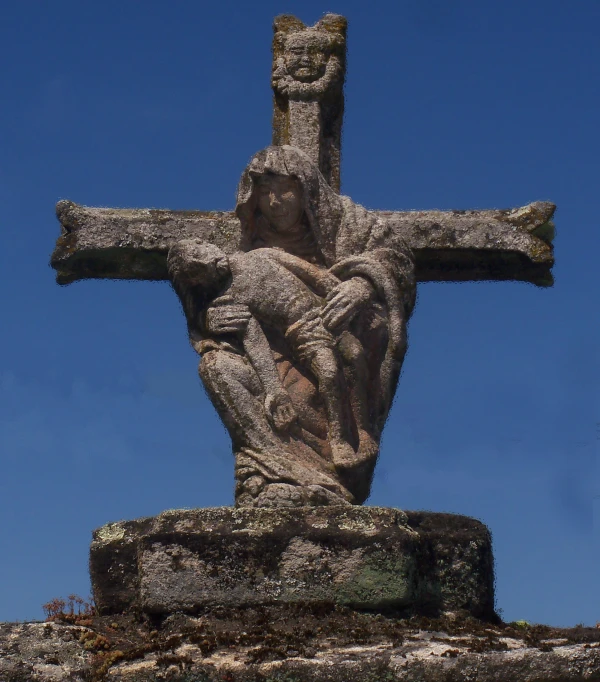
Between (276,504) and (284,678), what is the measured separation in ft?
5.19

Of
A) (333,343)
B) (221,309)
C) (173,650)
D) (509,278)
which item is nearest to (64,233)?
(221,309)

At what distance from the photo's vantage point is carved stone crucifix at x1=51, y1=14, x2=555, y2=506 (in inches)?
376

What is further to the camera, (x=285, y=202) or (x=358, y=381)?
(x=285, y=202)

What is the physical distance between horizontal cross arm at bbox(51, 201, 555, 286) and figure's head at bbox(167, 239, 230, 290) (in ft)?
1.93

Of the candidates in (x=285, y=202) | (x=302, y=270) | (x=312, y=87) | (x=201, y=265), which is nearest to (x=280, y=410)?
(x=302, y=270)

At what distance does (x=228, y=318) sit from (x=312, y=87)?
2139 mm

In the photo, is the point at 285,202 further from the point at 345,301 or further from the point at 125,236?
the point at 125,236

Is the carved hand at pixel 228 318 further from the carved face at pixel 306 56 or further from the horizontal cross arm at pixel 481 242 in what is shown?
the carved face at pixel 306 56

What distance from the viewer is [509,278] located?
36.4 ft

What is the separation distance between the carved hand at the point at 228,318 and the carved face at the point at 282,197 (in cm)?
70

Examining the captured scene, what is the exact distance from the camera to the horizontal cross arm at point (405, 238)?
10789mm

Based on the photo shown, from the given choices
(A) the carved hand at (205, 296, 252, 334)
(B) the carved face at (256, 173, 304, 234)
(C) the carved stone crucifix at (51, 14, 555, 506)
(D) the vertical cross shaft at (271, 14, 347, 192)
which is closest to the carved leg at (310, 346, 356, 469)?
(C) the carved stone crucifix at (51, 14, 555, 506)

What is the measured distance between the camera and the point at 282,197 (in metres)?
10.2

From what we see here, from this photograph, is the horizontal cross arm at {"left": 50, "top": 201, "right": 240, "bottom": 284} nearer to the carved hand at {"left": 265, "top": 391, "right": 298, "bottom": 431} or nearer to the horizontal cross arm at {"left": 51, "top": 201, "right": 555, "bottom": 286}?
the horizontal cross arm at {"left": 51, "top": 201, "right": 555, "bottom": 286}
